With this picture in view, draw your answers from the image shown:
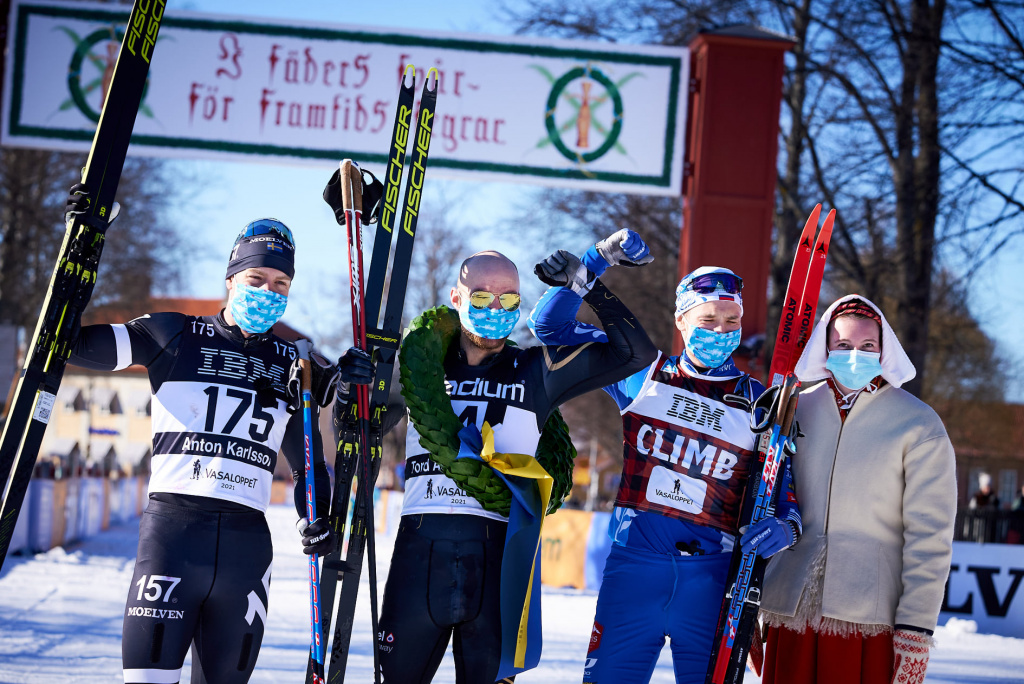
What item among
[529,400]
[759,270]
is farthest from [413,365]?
[759,270]

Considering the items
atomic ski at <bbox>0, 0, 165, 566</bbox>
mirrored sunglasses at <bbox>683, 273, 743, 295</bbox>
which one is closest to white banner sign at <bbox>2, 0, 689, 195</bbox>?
mirrored sunglasses at <bbox>683, 273, 743, 295</bbox>

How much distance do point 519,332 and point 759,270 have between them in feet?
36.7

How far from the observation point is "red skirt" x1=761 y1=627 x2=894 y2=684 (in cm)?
332

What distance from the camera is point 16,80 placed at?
7.71 metres

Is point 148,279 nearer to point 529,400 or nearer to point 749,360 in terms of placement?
point 749,360

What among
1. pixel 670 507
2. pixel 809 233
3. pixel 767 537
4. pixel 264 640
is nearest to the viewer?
pixel 767 537

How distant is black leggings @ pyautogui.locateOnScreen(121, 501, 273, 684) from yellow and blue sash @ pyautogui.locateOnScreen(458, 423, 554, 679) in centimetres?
88

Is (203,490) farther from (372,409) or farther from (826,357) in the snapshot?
(826,357)

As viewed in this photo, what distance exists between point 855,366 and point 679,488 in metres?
0.78

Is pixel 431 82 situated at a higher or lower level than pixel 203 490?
higher

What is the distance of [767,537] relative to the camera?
10.9ft

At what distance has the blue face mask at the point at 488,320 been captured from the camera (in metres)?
3.32

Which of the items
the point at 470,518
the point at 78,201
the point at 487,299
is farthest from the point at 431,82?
the point at 470,518

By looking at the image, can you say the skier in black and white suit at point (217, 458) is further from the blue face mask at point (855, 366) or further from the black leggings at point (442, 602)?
the blue face mask at point (855, 366)
